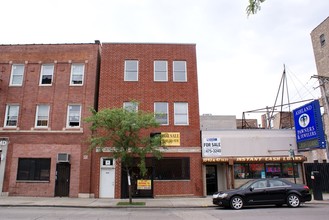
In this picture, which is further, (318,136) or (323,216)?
(318,136)

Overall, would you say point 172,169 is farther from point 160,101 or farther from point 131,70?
point 131,70

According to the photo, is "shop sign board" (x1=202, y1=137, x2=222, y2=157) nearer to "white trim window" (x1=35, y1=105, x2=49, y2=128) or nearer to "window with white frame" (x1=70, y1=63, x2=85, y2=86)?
"window with white frame" (x1=70, y1=63, x2=85, y2=86)

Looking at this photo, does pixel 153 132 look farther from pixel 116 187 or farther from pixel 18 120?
pixel 18 120

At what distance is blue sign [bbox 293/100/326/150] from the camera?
64.4 feet

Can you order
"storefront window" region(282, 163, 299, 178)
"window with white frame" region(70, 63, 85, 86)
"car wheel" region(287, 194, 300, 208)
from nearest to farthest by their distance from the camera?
"car wheel" region(287, 194, 300, 208) → "storefront window" region(282, 163, 299, 178) → "window with white frame" region(70, 63, 85, 86)

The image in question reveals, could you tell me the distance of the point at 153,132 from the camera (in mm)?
21766

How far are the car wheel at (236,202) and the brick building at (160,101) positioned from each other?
6550mm

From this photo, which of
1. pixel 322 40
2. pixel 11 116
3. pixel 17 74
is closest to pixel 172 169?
pixel 11 116

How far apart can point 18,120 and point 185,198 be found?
1349cm

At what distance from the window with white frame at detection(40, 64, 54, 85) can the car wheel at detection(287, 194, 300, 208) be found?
18.3 meters

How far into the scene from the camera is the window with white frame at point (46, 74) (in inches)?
906

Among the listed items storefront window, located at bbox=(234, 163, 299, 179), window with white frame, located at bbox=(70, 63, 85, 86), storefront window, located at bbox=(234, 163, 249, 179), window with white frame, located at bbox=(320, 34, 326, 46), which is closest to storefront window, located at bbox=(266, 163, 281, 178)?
storefront window, located at bbox=(234, 163, 299, 179)

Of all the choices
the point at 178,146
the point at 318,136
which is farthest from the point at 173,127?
the point at 318,136

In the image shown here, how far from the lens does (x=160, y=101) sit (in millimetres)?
22453
